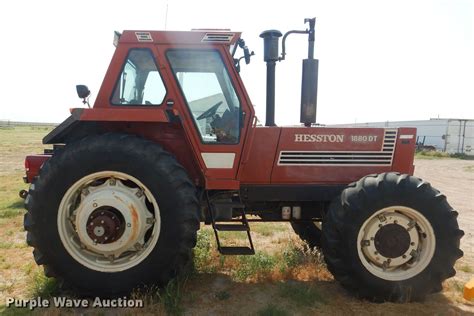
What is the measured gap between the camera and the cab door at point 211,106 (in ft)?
13.9

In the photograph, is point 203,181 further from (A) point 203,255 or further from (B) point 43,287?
(B) point 43,287

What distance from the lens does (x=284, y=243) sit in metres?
6.23

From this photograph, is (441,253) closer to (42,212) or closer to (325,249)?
(325,249)

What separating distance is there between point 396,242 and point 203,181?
6.96 ft

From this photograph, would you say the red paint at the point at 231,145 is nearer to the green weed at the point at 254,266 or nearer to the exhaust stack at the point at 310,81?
the exhaust stack at the point at 310,81

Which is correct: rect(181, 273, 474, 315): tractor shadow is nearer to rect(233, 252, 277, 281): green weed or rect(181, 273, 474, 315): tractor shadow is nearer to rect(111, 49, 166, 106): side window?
rect(233, 252, 277, 281): green weed

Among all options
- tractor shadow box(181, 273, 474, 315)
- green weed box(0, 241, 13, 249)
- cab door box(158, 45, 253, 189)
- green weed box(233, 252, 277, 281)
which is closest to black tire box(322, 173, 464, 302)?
tractor shadow box(181, 273, 474, 315)

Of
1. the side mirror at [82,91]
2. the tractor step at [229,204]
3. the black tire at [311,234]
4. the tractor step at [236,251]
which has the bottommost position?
the black tire at [311,234]

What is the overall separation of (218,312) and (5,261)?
3134mm

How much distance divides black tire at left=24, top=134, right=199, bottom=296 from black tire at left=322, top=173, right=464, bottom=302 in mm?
1450

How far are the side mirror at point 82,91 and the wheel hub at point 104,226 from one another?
131 centimetres

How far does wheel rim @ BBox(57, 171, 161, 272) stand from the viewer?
12.6 ft

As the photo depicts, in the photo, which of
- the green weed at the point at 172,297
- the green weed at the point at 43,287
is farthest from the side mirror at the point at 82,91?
the green weed at the point at 172,297

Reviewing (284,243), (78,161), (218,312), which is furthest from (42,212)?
(284,243)
